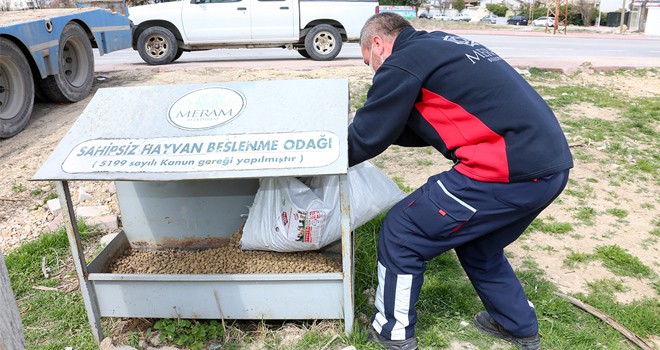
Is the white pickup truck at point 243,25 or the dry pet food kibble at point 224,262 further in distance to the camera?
the white pickup truck at point 243,25

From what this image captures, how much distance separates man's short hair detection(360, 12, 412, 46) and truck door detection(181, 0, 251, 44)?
319 inches

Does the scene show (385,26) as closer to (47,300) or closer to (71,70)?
(47,300)

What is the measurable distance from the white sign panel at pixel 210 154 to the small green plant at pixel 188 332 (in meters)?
0.90

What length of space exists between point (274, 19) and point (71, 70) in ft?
13.8

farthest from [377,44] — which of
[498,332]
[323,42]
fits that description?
[323,42]

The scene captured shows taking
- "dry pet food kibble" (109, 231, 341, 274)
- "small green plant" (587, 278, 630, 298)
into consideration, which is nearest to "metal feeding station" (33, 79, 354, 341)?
"dry pet food kibble" (109, 231, 341, 274)

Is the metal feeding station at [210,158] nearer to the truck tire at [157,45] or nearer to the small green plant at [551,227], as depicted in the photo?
the small green plant at [551,227]

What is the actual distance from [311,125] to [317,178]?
0.53m

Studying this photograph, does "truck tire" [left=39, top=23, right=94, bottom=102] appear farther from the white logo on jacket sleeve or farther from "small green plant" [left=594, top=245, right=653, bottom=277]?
"small green plant" [left=594, top=245, right=653, bottom=277]

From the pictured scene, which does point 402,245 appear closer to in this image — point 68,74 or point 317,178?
point 317,178

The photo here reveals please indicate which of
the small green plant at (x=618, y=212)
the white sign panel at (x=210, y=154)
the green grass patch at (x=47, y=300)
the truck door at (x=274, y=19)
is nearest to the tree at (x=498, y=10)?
the truck door at (x=274, y=19)

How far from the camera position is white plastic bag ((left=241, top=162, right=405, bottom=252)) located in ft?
8.71

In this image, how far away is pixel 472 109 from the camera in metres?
2.10

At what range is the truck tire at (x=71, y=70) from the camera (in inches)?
243
